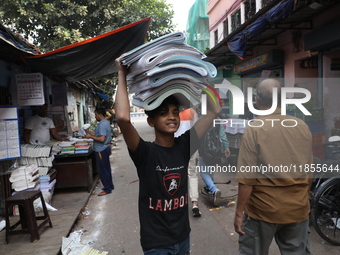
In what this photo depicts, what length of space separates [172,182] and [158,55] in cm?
85

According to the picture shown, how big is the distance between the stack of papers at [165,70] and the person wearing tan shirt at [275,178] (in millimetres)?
673

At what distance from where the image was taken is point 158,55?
1519 mm

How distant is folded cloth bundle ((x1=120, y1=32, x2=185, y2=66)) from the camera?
60.6 inches

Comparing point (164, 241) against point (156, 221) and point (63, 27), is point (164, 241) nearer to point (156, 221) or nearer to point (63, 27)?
point (156, 221)

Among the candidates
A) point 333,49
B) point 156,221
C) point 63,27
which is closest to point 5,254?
point 156,221

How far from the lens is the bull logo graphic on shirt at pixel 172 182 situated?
5.98ft

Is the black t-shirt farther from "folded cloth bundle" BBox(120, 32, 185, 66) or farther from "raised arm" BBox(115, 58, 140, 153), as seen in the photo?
"folded cloth bundle" BBox(120, 32, 185, 66)

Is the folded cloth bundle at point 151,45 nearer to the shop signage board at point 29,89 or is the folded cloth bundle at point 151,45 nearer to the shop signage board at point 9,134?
the shop signage board at point 9,134

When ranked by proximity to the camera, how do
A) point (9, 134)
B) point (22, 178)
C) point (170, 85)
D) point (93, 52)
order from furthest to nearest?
point (93, 52) → point (22, 178) → point (9, 134) → point (170, 85)

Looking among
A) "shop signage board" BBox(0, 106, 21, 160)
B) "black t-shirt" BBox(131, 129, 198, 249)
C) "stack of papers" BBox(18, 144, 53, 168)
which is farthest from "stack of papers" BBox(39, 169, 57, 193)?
"black t-shirt" BBox(131, 129, 198, 249)

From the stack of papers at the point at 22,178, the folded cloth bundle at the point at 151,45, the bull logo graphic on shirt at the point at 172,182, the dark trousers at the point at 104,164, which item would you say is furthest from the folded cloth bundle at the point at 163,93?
the dark trousers at the point at 104,164

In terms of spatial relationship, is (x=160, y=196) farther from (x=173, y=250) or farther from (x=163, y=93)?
(x=163, y=93)

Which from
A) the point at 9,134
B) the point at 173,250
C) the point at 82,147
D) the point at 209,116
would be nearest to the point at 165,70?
the point at 209,116

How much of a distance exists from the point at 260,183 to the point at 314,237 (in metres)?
2.15
